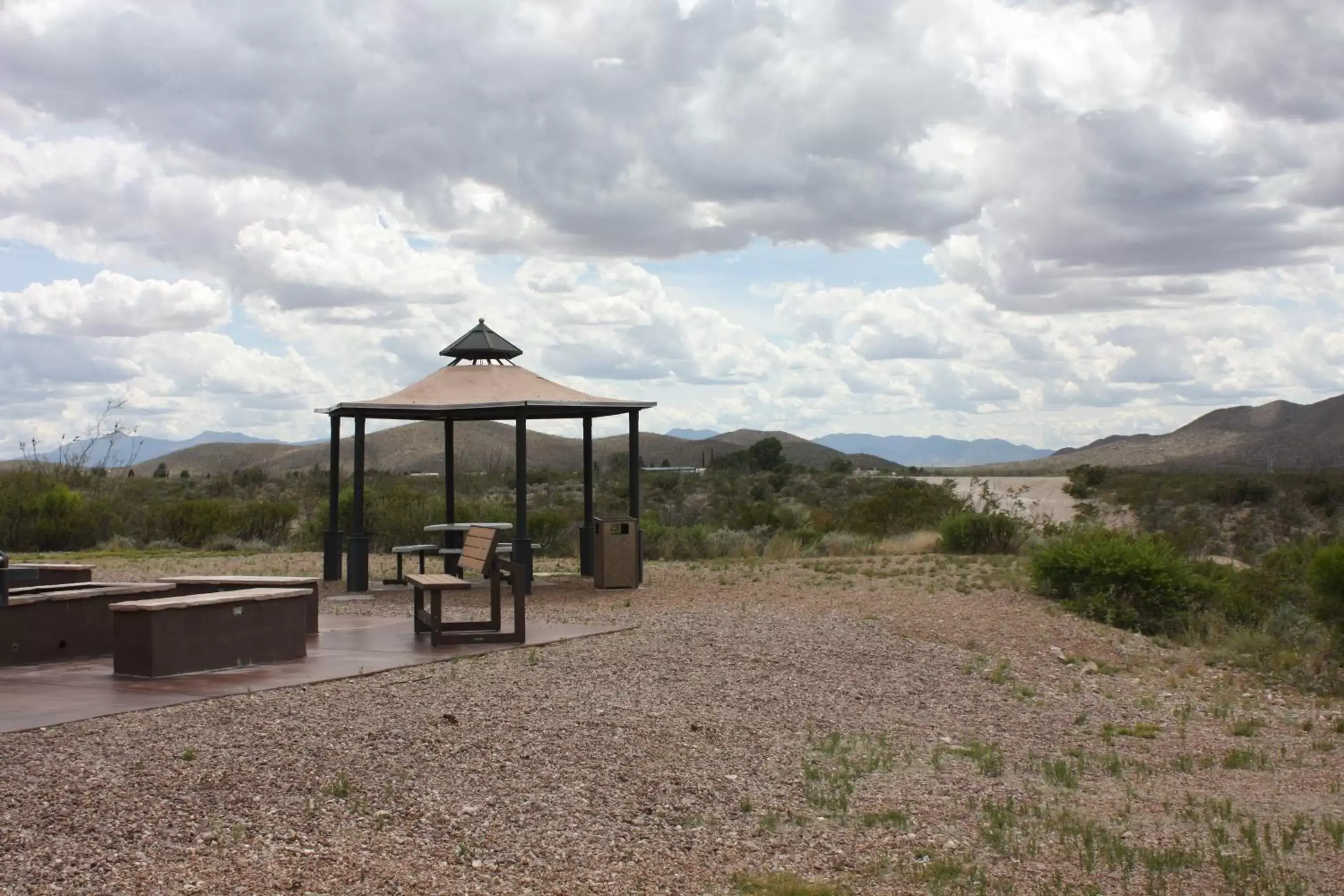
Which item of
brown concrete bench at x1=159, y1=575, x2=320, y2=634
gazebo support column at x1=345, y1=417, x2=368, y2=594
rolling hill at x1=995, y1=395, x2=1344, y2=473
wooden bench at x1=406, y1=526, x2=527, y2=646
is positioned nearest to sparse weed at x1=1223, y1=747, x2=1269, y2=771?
wooden bench at x1=406, y1=526, x2=527, y2=646

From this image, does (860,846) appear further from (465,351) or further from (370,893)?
(465,351)

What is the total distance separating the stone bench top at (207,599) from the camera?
982 cm

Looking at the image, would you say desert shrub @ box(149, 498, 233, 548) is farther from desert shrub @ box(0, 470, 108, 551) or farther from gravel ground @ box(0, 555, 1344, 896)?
gravel ground @ box(0, 555, 1344, 896)

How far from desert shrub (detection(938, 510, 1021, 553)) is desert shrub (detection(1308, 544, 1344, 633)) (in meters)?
8.16

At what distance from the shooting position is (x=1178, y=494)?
43.7 m

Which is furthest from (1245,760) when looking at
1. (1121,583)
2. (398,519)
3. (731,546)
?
(398,519)

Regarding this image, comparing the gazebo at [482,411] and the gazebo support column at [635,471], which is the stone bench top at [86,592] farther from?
the gazebo support column at [635,471]

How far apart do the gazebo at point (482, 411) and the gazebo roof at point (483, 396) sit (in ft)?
0.05

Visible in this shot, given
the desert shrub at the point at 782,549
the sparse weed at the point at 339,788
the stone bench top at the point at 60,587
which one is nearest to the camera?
the sparse weed at the point at 339,788

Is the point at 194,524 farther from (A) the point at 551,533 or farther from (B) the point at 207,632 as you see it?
(B) the point at 207,632

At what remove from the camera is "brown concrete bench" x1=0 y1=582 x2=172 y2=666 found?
34.3 feet

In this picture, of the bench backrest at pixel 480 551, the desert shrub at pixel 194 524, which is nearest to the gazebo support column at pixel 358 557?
the bench backrest at pixel 480 551

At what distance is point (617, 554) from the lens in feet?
55.2

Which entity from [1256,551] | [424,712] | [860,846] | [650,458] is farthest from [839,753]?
[650,458]
